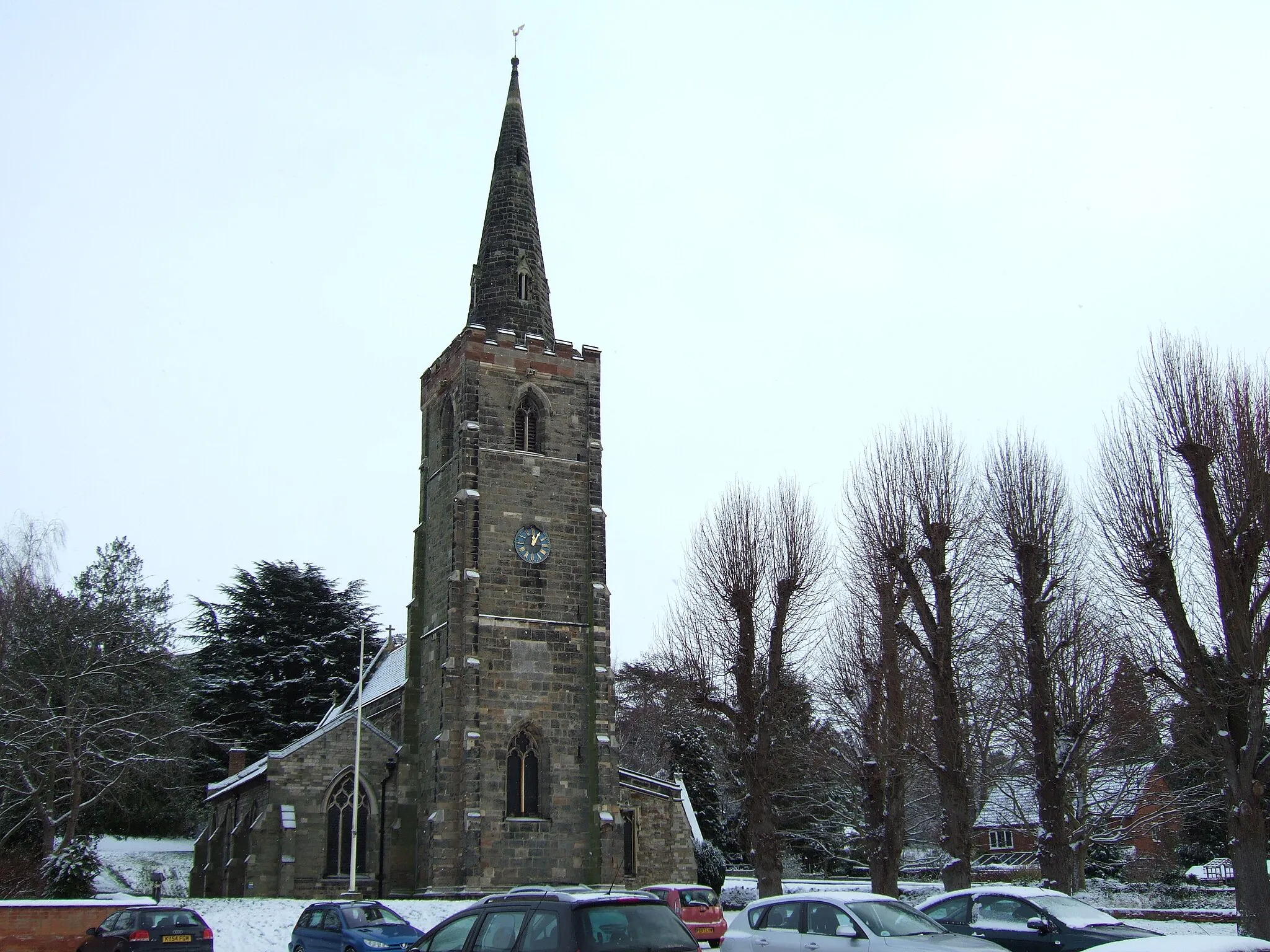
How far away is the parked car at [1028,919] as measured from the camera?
15.3 meters

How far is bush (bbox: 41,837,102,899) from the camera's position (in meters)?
29.9

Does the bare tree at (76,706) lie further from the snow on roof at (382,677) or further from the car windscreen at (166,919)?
the car windscreen at (166,919)

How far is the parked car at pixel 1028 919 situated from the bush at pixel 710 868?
25661 mm

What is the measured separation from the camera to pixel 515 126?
138 feet

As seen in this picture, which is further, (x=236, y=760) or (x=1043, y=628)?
(x=236, y=760)

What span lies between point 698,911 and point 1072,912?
9.81 m

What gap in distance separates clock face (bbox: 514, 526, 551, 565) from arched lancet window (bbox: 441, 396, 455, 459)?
13.2 feet

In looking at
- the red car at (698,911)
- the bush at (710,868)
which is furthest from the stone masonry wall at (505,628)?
the bush at (710,868)

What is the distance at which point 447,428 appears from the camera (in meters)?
38.1

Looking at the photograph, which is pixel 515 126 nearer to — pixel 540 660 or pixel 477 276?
pixel 477 276

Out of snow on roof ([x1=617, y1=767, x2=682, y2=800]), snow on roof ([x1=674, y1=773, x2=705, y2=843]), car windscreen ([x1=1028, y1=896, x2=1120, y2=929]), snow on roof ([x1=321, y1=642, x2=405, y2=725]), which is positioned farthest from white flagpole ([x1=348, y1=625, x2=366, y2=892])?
car windscreen ([x1=1028, y1=896, x2=1120, y2=929])

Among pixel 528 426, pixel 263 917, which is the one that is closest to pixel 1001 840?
pixel 528 426

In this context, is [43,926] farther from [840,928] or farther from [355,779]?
[840,928]

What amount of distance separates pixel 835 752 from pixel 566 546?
10.9 meters
